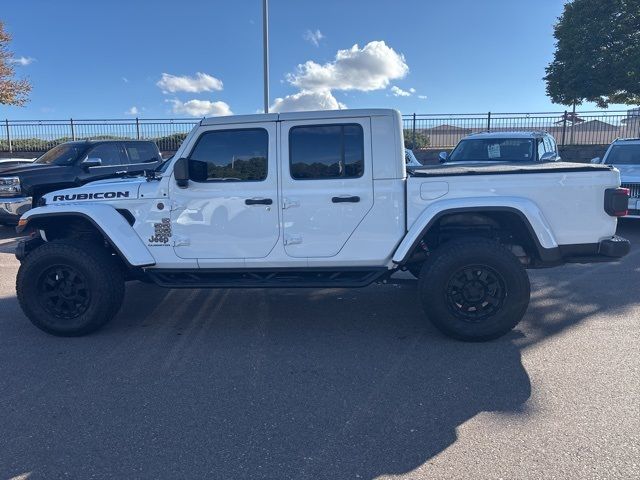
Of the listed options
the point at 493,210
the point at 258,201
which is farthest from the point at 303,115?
the point at 493,210

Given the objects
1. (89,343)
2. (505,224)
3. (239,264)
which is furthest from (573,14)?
(89,343)

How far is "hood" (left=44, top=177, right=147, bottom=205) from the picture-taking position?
15.5 ft

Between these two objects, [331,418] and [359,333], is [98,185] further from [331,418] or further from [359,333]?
[331,418]

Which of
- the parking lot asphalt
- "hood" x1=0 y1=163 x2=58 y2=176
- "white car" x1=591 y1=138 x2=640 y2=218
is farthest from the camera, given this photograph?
"hood" x1=0 y1=163 x2=58 y2=176

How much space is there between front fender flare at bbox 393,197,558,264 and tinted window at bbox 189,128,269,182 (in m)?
1.47

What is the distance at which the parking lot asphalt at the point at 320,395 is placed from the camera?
282cm

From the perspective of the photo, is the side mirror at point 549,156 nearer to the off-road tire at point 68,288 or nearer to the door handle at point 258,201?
the door handle at point 258,201

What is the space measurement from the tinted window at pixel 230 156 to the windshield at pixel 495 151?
19.7 feet

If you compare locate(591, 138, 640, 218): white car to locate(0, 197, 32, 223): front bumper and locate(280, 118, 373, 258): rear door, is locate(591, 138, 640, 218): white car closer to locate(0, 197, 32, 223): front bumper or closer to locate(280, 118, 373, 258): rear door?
locate(280, 118, 373, 258): rear door

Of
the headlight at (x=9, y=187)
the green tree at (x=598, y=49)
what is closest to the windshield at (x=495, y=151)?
the headlight at (x=9, y=187)

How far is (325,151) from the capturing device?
459 cm

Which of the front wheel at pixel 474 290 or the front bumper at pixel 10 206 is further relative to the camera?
the front bumper at pixel 10 206

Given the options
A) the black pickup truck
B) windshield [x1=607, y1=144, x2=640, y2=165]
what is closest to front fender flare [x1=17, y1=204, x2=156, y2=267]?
the black pickup truck

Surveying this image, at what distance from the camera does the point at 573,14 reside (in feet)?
59.4
